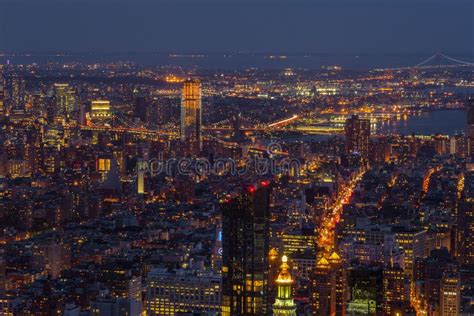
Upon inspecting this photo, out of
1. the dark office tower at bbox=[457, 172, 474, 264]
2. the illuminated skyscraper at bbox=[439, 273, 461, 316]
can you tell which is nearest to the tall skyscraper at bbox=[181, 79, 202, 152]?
the dark office tower at bbox=[457, 172, 474, 264]

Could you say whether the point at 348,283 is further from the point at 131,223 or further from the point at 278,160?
the point at 278,160

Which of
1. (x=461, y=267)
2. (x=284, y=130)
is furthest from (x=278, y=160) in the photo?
(x=461, y=267)

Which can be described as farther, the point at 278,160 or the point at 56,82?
the point at 56,82

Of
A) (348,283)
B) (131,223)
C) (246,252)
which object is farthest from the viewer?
(131,223)

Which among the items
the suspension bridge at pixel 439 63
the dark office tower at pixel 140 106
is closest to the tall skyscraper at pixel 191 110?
the dark office tower at pixel 140 106

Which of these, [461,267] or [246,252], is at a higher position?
[246,252]

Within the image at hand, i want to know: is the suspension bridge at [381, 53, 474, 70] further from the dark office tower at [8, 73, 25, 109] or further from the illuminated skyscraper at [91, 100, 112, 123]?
the dark office tower at [8, 73, 25, 109]

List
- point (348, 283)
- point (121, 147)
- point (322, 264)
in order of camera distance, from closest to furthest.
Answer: point (348, 283), point (322, 264), point (121, 147)

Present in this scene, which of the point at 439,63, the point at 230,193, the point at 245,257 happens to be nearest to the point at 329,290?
the point at 245,257
